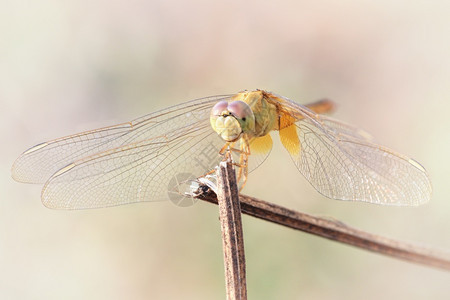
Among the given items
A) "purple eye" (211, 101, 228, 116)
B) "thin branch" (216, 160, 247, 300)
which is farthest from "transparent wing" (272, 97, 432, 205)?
"thin branch" (216, 160, 247, 300)

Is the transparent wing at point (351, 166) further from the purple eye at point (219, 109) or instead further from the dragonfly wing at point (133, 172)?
the dragonfly wing at point (133, 172)

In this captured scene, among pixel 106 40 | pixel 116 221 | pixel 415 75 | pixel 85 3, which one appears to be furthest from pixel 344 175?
pixel 85 3

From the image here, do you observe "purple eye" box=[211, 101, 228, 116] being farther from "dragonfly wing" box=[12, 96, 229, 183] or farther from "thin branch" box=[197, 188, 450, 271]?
"thin branch" box=[197, 188, 450, 271]

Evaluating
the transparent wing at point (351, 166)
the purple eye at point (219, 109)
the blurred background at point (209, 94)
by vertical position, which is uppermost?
the blurred background at point (209, 94)

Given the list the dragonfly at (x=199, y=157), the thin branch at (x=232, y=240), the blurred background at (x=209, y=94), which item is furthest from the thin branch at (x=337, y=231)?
the blurred background at (x=209, y=94)

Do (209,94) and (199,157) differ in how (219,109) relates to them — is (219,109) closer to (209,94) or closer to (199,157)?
(199,157)

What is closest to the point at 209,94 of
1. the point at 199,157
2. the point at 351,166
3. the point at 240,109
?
the point at 199,157
